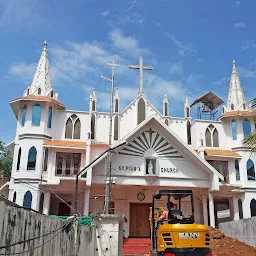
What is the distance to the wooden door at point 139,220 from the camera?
887 inches

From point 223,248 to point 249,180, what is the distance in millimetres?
10275

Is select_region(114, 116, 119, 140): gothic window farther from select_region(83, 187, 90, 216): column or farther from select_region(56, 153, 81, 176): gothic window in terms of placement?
select_region(83, 187, 90, 216): column

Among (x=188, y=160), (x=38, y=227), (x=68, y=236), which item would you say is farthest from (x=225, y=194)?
(x=38, y=227)

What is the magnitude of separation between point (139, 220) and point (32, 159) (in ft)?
28.5

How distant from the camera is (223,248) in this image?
50.3 feet

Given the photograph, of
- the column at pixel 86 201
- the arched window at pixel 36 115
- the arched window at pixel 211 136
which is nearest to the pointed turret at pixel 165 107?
the arched window at pixel 211 136

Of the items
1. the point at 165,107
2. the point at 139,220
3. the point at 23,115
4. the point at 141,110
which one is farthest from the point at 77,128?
the point at 139,220

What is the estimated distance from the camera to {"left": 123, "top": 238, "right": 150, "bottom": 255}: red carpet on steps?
18156 millimetres

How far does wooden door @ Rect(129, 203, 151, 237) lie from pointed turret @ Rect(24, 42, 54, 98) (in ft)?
34.6

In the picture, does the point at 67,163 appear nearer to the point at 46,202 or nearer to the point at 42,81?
the point at 46,202

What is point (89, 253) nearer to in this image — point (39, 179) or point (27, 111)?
point (39, 179)

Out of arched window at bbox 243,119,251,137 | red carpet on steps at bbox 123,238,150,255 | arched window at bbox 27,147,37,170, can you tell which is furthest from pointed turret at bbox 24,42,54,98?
arched window at bbox 243,119,251,137

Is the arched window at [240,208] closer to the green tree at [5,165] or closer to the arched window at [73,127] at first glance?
the arched window at [73,127]

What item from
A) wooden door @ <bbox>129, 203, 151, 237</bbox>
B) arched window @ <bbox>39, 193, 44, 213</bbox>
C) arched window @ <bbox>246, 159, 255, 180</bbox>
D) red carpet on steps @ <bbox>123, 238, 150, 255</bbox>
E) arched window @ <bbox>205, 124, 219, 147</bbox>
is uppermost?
arched window @ <bbox>205, 124, 219, 147</bbox>
